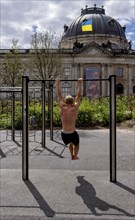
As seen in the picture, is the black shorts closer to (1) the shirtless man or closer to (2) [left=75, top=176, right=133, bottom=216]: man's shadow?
(1) the shirtless man

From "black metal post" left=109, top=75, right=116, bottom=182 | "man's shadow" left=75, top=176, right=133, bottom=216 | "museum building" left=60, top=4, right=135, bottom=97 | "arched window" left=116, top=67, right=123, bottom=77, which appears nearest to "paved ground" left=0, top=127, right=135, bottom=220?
"man's shadow" left=75, top=176, right=133, bottom=216

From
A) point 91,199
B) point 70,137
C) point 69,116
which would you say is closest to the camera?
point 69,116

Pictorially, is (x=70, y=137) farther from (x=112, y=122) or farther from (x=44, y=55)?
(x=44, y=55)

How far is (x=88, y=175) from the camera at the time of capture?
817cm

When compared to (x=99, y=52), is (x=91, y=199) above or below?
below

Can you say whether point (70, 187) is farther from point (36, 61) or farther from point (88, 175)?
point (36, 61)

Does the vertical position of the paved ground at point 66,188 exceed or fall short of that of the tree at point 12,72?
it falls short

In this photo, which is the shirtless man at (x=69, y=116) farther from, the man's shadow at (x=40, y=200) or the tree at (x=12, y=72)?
the tree at (x=12, y=72)

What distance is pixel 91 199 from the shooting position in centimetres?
648

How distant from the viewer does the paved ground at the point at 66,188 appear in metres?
5.86

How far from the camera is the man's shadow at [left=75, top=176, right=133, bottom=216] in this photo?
6031mm

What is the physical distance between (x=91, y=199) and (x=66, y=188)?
859mm

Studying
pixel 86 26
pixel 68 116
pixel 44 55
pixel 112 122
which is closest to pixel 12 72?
pixel 44 55

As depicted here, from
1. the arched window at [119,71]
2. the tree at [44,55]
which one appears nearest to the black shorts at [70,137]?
the tree at [44,55]
